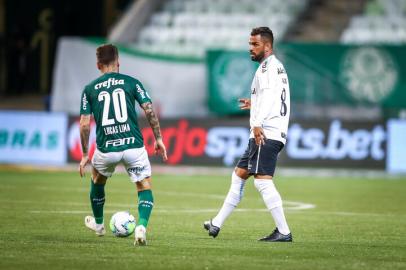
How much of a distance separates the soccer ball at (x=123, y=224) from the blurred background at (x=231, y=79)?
13.7 metres

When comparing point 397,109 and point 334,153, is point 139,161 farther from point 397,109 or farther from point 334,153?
point 397,109

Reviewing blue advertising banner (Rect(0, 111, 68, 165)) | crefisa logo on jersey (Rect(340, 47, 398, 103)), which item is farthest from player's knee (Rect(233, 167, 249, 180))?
crefisa logo on jersey (Rect(340, 47, 398, 103))

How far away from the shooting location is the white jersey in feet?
36.4

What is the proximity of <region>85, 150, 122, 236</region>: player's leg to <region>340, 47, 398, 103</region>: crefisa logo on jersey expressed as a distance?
51.6 feet

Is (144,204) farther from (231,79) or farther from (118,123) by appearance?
(231,79)

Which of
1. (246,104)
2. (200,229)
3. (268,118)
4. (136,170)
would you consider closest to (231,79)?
(200,229)

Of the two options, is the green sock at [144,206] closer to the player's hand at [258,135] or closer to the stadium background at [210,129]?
the stadium background at [210,129]

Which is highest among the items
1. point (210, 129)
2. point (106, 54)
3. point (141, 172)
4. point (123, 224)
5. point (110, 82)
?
point (106, 54)

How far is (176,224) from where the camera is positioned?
44.0 ft

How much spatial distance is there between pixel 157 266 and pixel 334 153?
15957 mm

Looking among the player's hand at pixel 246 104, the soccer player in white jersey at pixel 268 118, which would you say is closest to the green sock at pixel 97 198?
the soccer player in white jersey at pixel 268 118

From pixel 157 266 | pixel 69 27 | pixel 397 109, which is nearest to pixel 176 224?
pixel 157 266

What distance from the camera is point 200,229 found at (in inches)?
504

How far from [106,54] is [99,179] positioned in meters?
1.34
